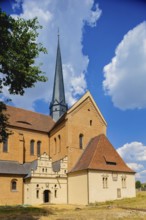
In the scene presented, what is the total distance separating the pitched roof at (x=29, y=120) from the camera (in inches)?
1831

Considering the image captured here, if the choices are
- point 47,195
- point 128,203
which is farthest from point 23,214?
point 47,195

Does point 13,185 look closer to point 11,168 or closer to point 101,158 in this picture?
point 11,168

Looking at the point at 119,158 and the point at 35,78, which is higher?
the point at 35,78

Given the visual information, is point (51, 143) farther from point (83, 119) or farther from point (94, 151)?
point (94, 151)

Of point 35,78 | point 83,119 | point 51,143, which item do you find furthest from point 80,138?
point 35,78

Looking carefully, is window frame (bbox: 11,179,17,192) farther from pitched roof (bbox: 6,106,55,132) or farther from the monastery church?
pitched roof (bbox: 6,106,55,132)

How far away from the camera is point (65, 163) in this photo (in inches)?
1645

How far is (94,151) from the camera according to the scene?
3988 centimetres

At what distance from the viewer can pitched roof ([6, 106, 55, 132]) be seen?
153 feet

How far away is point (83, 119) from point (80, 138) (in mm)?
3173

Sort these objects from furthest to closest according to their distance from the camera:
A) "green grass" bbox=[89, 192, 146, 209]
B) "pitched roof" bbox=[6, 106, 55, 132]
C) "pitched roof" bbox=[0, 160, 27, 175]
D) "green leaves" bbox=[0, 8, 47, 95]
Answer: "pitched roof" bbox=[6, 106, 55, 132] < "pitched roof" bbox=[0, 160, 27, 175] < "green grass" bbox=[89, 192, 146, 209] < "green leaves" bbox=[0, 8, 47, 95]

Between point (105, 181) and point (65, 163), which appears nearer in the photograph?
point (105, 181)

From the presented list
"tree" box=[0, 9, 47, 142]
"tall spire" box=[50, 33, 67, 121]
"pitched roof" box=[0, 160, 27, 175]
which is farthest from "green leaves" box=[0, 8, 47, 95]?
"tall spire" box=[50, 33, 67, 121]

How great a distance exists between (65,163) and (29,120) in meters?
11.6
